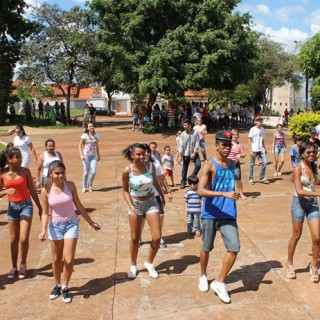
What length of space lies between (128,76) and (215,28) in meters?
5.44

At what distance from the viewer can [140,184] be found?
195 inches

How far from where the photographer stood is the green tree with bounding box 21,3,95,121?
28.9 metres

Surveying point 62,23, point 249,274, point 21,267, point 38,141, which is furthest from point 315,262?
point 62,23

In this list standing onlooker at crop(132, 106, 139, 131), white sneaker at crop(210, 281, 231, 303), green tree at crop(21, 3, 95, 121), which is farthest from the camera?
green tree at crop(21, 3, 95, 121)

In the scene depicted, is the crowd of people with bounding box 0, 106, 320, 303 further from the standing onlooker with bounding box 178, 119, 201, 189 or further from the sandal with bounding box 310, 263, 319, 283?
the standing onlooker with bounding box 178, 119, 201, 189

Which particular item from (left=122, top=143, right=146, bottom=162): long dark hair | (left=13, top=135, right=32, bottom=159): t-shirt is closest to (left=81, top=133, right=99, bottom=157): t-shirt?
(left=13, top=135, right=32, bottom=159): t-shirt

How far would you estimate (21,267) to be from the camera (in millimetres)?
5250

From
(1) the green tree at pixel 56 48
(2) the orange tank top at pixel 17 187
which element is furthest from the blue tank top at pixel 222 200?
(1) the green tree at pixel 56 48

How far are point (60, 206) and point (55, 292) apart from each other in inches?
37.3

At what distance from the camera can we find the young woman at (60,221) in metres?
4.49

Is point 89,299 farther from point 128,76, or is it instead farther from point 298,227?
point 128,76

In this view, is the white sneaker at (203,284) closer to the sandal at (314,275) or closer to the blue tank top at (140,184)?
the blue tank top at (140,184)

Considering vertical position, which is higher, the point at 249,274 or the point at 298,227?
the point at 298,227

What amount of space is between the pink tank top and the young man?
4.52 feet
